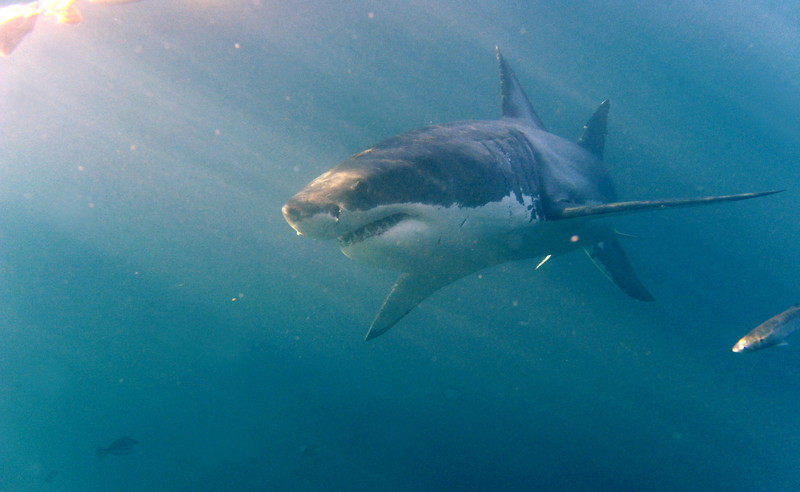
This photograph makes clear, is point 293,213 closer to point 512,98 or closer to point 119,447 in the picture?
point 512,98

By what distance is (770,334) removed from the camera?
4938 mm

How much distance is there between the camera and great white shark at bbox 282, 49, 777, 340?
2.42 meters

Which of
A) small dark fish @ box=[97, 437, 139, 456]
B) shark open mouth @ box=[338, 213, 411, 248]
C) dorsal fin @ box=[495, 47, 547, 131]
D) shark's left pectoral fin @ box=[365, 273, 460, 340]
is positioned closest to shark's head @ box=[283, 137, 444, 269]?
shark open mouth @ box=[338, 213, 411, 248]

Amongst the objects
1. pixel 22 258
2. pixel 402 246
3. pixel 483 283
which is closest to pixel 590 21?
pixel 483 283

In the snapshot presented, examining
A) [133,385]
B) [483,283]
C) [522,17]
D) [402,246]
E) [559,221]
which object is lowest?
[133,385]

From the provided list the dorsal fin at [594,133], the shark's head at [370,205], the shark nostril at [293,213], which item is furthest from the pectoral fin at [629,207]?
the dorsal fin at [594,133]

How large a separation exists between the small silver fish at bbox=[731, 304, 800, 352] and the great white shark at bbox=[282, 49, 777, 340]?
233 centimetres

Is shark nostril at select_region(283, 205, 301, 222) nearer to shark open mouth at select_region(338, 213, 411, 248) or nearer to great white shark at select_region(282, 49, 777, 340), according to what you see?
great white shark at select_region(282, 49, 777, 340)

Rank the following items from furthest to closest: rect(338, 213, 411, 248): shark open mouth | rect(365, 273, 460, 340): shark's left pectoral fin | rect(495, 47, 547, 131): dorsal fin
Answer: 1. rect(495, 47, 547, 131): dorsal fin
2. rect(365, 273, 460, 340): shark's left pectoral fin
3. rect(338, 213, 411, 248): shark open mouth

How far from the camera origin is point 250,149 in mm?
33094

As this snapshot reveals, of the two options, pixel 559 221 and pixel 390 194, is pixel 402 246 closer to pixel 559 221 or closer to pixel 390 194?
pixel 390 194

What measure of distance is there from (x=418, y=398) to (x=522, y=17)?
23.1 meters

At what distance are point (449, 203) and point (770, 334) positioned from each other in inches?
200

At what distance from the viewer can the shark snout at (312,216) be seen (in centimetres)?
208
